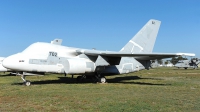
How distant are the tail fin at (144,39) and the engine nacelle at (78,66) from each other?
4.58m

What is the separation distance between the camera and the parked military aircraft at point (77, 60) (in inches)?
588

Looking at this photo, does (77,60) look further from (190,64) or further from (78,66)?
(190,64)

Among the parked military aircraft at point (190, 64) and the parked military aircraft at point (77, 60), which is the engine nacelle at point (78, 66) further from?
the parked military aircraft at point (190, 64)

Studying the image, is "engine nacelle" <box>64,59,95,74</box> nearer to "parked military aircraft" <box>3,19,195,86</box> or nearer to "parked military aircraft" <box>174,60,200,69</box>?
"parked military aircraft" <box>3,19,195,86</box>

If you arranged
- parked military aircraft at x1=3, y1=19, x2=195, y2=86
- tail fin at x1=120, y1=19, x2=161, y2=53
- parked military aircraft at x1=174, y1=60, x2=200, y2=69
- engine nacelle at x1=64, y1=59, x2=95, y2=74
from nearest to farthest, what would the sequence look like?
parked military aircraft at x1=3, y1=19, x2=195, y2=86 < engine nacelle at x1=64, y1=59, x2=95, y2=74 < tail fin at x1=120, y1=19, x2=161, y2=53 < parked military aircraft at x1=174, y1=60, x2=200, y2=69

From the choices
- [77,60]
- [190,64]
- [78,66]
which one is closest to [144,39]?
[77,60]

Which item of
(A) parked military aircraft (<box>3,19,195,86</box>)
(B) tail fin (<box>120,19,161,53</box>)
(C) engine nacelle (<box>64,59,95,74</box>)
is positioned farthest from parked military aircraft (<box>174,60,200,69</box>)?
(C) engine nacelle (<box>64,59,95,74</box>)

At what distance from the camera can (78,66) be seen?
16.0 metres

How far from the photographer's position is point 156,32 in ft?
67.7

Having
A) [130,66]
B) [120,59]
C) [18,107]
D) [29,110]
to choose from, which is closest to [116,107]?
[29,110]

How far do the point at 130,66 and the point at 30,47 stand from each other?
8.51 metres

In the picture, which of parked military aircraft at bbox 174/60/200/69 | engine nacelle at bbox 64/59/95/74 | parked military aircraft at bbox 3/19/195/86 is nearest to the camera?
parked military aircraft at bbox 3/19/195/86

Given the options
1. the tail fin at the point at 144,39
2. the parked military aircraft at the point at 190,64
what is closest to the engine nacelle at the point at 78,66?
the tail fin at the point at 144,39

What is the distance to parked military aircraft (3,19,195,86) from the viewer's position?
14945 mm
